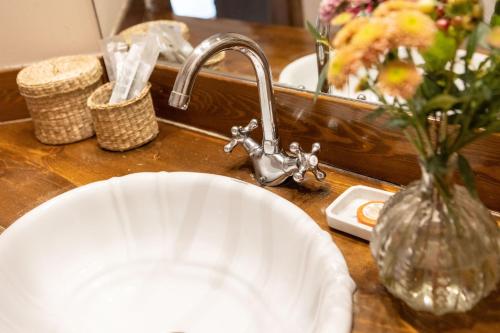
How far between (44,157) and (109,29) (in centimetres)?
41

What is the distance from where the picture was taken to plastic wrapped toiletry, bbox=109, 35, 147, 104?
1130 millimetres

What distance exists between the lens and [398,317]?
2.06 feet

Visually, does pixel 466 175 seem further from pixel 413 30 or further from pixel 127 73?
pixel 127 73

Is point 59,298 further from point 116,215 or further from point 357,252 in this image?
point 357,252

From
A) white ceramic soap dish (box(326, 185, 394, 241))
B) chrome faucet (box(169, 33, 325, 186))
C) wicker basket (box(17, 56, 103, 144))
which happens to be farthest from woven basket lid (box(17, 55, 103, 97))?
white ceramic soap dish (box(326, 185, 394, 241))

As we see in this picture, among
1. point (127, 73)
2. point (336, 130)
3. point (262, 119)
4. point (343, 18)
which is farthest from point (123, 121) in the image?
point (343, 18)

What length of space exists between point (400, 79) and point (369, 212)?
0.35 m

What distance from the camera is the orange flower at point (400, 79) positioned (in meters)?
0.46

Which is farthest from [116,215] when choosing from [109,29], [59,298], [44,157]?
[109,29]

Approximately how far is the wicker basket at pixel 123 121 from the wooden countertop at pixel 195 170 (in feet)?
0.08

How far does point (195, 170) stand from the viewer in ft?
3.34

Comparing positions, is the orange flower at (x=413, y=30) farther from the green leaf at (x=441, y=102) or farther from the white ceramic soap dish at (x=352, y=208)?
the white ceramic soap dish at (x=352, y=208)

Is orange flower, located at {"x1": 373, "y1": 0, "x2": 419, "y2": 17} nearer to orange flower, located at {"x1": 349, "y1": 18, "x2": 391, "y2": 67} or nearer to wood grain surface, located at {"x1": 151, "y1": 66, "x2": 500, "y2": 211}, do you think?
orange flower, located at {"x1": 349, "y1": 18, "x2": 391, "y2": 67}

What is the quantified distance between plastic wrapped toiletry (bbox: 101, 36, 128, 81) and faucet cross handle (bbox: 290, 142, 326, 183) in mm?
537
